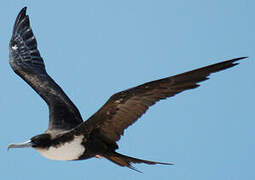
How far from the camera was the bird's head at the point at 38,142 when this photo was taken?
4438 mm

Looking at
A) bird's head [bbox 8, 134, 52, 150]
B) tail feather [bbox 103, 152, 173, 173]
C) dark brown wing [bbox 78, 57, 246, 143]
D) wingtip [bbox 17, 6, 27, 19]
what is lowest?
tail feather [bbox 103, 152, 173, 173]

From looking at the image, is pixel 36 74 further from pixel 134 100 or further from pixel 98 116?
pixel 134 100

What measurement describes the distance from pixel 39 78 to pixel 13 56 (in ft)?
1.81

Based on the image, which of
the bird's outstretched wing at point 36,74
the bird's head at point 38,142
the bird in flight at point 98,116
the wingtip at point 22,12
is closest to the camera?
the bird in flight at point 98,116

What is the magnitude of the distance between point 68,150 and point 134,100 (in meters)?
0.76

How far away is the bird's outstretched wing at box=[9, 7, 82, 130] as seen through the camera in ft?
17.0

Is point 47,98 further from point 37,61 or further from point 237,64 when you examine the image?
point 237,64

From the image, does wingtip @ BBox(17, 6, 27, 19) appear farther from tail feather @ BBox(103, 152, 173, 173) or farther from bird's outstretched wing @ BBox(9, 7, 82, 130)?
tail feather @ BBox(103, 152, 173, 173)

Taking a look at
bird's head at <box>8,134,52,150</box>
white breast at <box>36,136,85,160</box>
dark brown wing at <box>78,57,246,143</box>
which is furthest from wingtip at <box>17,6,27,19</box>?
Result: dark brown wing at <box>78,57,246,143</box>

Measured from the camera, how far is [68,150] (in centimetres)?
435

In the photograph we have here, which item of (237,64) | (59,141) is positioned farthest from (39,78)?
(237,64)

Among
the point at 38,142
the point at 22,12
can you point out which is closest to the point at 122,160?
the point at 38,142

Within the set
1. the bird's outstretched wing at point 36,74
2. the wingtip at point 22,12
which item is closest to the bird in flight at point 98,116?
the bird's outstretched wing at point 36,74

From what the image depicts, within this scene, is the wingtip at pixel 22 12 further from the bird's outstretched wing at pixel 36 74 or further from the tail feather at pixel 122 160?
the tail feather at pixel 122 160
